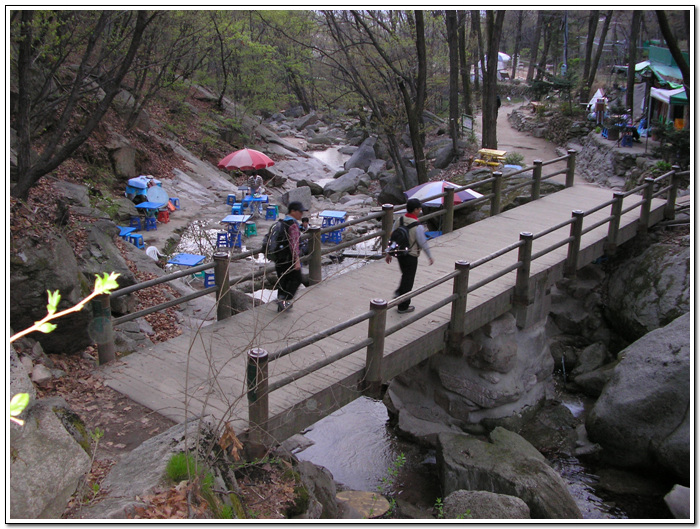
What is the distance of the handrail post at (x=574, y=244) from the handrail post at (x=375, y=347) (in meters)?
4.92

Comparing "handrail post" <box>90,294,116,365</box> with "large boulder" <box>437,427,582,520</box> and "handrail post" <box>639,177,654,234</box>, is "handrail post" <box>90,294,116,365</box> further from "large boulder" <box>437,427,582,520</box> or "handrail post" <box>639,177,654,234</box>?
"handrail post" <box>639,177,654,234</box>

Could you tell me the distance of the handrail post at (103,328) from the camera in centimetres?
632

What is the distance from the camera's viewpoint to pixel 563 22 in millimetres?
45688

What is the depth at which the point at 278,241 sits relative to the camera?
25.0 ft

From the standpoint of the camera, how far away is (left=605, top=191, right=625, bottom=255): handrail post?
11.2 meters

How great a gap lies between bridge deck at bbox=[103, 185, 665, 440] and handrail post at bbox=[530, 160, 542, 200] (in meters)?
2.18

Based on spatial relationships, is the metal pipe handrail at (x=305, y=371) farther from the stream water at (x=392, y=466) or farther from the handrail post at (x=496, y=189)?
the handrail post at (x=496, y=189)

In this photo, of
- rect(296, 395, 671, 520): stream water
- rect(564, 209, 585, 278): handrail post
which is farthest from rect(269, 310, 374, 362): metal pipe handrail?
rect(564, 209, 585, 278): handrail post

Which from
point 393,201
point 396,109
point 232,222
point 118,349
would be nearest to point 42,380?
point 118,349

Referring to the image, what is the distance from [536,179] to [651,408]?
622 centimetres

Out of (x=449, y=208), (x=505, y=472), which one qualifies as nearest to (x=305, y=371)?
(x=505, y=472)

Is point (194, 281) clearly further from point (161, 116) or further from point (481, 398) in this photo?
point (161, 116)

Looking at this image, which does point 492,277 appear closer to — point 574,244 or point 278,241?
point 574,244

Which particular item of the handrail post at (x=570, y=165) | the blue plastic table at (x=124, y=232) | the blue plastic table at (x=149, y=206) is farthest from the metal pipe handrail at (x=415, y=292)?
the blue plastic table at (x=149, y=206)
